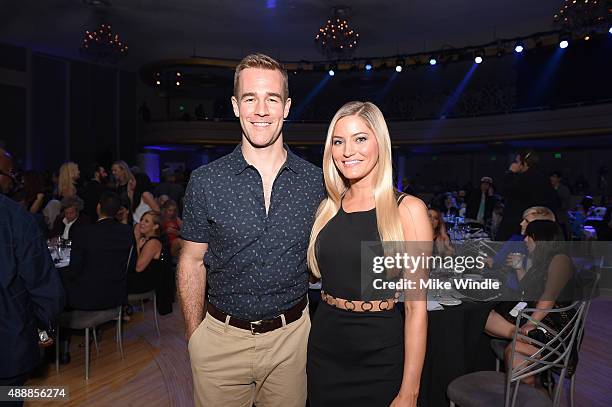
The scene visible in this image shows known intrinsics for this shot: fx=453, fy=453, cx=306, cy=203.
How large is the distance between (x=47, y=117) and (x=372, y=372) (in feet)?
48.9

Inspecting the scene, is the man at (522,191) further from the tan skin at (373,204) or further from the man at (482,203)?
the tan skin at (373,204)

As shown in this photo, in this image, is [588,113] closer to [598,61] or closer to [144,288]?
[598,61]

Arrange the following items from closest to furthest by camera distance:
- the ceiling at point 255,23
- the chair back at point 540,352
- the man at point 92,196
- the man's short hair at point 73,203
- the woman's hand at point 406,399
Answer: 1. the woman's hand at point 406,399
2. the chair back at point 540,352
3. the man's short hair at point 73,203
4. the man at point 92,196
5. the ceiling at point 255,23

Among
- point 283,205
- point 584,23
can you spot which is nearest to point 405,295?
point 283,205

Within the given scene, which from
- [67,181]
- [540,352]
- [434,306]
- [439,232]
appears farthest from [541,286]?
[67,181]

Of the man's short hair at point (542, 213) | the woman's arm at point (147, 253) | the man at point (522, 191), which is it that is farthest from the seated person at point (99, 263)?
the man at point (522, 191)

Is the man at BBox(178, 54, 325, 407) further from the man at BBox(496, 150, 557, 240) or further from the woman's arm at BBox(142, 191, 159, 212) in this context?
the woman's arm at BBox(142, 191, 159, 212)

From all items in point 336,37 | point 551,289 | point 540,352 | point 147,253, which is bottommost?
point 540,352

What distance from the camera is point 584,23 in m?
7.06

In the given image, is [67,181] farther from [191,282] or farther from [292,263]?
[292,263]

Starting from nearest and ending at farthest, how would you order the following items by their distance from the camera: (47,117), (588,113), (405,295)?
1. (405,295)
2. (588,113)
3. (47,117)

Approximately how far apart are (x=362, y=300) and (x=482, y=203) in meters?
7.53

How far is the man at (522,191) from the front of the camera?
15.7 feet

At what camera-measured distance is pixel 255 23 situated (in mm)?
11070
